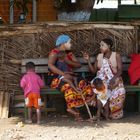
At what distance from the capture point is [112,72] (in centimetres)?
803

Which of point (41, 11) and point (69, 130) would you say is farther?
point (41, 11)

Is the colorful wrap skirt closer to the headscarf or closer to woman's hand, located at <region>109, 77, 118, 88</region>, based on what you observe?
woman's hand, located at <region>109, 77, 118, 88</region>

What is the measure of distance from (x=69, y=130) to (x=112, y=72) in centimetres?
143

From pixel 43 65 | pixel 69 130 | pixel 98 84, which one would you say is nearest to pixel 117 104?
pixel 98 84

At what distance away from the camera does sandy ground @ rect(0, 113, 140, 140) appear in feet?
22.2

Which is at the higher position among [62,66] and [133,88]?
[62,66]

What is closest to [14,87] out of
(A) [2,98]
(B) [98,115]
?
(A) [2,98]

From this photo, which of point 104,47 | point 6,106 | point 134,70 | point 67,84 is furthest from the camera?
point 6,106

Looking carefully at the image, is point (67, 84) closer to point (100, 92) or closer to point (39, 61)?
point (100, 92)

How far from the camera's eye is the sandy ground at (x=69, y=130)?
267 inches

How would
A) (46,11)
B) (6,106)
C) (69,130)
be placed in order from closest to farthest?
1. (69,130)
2. (6,106)
3. (46,11)

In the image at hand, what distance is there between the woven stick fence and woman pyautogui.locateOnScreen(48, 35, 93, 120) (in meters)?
0.55

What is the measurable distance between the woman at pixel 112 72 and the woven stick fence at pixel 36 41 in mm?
540

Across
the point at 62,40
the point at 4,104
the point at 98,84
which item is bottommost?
the point at 4,104
